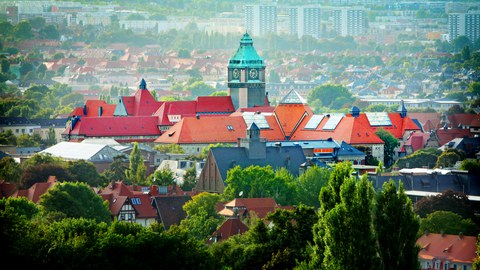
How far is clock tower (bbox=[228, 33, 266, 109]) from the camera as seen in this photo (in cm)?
9681

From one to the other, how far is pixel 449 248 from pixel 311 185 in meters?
12.6

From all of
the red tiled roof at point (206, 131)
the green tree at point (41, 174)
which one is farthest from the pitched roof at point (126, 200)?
the red tiled roof at point (206, 131)

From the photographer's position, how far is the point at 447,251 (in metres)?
48.4

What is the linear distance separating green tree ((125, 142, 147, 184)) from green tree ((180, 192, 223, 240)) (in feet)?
37.8

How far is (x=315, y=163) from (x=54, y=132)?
30067 millimetres

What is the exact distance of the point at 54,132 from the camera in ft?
321

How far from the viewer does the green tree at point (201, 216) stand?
168 feet

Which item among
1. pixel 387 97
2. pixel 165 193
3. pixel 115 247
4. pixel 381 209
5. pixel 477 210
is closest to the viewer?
pixel 381 209

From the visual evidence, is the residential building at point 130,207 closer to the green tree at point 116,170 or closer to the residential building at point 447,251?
the green tree at point 116,170

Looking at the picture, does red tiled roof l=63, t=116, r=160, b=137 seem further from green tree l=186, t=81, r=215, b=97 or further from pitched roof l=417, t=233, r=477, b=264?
green tree l=186, t=81, r=215, b=97

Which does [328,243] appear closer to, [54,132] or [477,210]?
[477,210]

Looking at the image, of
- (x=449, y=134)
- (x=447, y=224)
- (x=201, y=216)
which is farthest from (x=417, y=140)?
(x=447, y=224)

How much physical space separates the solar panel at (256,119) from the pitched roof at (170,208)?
92.7 ft

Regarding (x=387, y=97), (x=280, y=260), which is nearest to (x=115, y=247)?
(x=280, y=260)
